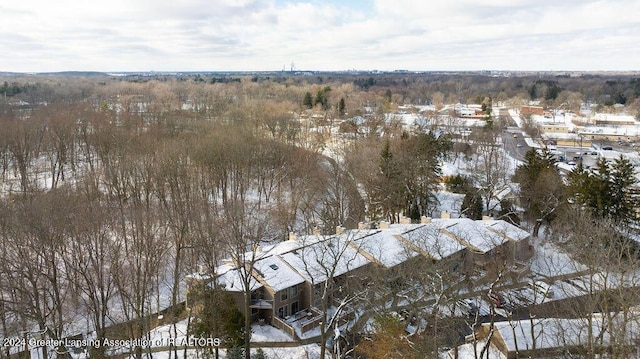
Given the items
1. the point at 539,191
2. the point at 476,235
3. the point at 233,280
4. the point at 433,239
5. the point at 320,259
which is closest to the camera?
the point at 233,280

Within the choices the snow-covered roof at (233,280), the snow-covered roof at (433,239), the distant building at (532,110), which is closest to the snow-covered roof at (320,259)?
the snow-covered roof at (233,280)

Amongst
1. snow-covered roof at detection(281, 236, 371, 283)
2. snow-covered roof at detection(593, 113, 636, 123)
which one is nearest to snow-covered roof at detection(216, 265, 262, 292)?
snow-covered roof at detection(281, 236, 371, 283)

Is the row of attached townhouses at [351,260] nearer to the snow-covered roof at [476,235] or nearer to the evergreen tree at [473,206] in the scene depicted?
the snow-covered roof at [476,235]

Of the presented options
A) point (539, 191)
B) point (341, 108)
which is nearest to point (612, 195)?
point (539, 191)

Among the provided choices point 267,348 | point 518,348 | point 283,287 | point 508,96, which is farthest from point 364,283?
point 508,96

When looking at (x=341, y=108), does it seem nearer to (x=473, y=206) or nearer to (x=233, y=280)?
(x=473, y=206)

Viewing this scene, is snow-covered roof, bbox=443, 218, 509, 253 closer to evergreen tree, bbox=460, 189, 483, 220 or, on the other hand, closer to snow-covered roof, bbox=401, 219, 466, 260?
snow-covered roof, bbox=401, 219, 466, 260

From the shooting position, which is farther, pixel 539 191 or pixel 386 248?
pixel 539 191

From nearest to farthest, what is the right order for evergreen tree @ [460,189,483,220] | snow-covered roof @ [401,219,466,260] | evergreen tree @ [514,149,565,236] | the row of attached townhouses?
the row of attached townhouses → snow-covered roof @ [401,219,466,260] → evergreen tree @ [514,149,565,236] → evergreen tree @ [460,189,483,220]
